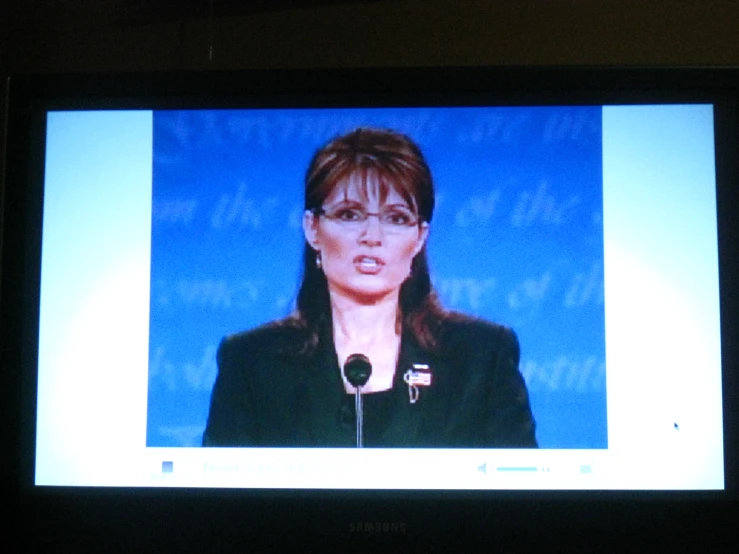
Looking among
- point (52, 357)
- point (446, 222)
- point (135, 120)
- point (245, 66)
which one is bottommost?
point (52, 357)

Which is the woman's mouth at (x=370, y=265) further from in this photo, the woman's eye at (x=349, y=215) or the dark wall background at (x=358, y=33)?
the dark wall background at (x=358, y=33)

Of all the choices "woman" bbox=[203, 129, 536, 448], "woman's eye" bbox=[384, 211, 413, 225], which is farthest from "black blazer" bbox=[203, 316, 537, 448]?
"woman's eye" bbox=[384, 211, 413, 225]

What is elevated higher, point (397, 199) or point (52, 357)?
point (397, 199)

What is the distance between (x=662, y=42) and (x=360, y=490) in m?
0.65

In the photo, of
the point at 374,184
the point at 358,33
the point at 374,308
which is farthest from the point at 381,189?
the point at 358,33

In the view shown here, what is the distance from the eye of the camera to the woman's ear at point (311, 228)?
79 cm

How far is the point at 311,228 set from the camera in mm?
791

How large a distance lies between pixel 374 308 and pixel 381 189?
0.12 m

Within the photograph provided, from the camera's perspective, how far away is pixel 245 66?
1043 millimetres

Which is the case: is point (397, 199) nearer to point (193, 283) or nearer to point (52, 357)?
point (193, 283)

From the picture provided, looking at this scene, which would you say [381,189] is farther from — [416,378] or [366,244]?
[416,378]

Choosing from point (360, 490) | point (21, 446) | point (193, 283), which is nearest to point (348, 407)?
point (360, 490)

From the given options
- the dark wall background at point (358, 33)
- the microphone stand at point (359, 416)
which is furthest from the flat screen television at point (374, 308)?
the dark wall background at point (358, 33)

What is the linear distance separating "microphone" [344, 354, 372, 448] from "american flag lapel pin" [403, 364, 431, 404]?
4cm
